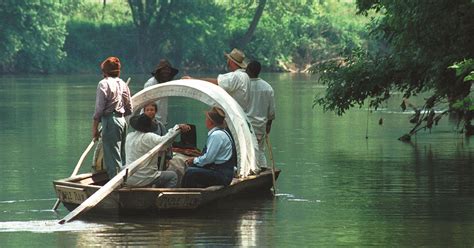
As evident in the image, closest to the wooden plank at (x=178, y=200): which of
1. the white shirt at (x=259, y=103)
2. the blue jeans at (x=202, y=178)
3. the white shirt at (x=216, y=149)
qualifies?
the blue jeans at (x=202, y=178)

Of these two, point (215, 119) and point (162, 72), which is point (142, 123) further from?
point (162, 72)

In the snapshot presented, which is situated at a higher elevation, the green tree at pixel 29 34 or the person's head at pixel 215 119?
the green tree at pixel 29 34

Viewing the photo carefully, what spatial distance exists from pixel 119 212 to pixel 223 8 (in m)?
82.4

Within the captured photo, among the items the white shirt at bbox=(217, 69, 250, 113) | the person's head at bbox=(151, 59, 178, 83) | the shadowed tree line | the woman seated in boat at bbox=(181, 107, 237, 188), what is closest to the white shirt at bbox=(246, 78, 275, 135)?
the white shirt at bbox=(217, 69, 250, 113)

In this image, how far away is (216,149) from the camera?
60.6 feet

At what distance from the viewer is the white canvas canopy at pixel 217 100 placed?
19.5 metres

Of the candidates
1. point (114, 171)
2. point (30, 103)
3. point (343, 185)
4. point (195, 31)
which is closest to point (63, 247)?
point (114, 171)

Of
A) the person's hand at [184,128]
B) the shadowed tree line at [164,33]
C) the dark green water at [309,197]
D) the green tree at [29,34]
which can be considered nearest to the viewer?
the dark green water at [309,197]

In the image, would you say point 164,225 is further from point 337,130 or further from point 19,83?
point 19,83

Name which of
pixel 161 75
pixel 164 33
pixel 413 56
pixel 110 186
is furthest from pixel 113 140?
pixel 164 33

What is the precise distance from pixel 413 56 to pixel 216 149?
354 inches

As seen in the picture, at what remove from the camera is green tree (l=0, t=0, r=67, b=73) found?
86250mm

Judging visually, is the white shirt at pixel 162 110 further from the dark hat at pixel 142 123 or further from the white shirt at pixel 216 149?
the white shirt at pixel 216 149

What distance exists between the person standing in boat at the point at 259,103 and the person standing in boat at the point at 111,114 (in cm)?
247
